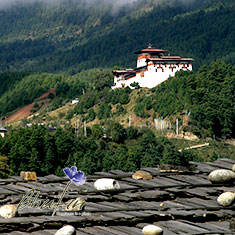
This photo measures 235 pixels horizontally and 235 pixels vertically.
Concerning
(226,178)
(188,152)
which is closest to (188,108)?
(188,152)

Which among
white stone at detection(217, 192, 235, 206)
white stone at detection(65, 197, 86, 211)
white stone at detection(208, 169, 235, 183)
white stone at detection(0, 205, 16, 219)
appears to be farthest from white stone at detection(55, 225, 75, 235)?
white stone at detection(208, 169, 235, 183)

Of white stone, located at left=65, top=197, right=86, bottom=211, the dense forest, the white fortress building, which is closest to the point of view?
white stone, located at left=65, top=197, right=86, bottom=211

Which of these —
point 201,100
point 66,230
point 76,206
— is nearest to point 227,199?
point 76,206

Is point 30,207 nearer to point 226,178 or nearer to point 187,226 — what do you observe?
point 187,226

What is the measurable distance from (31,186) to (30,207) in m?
2.97

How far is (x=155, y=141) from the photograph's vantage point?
101 meters

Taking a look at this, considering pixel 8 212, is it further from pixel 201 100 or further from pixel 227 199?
pixel 201 100

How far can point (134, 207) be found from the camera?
12.6 meters

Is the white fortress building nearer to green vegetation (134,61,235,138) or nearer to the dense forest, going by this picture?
the dense forest

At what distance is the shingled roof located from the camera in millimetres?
11008

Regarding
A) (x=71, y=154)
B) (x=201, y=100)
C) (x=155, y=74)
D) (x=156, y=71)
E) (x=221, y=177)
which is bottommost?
(x=71, y=154)

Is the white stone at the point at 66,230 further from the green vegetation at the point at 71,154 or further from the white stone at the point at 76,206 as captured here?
the green vegetation at the point at 71,154

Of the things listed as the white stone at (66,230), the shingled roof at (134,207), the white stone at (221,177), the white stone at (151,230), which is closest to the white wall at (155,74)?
the shingled roof at (134,207)

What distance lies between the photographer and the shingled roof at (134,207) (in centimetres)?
1101
